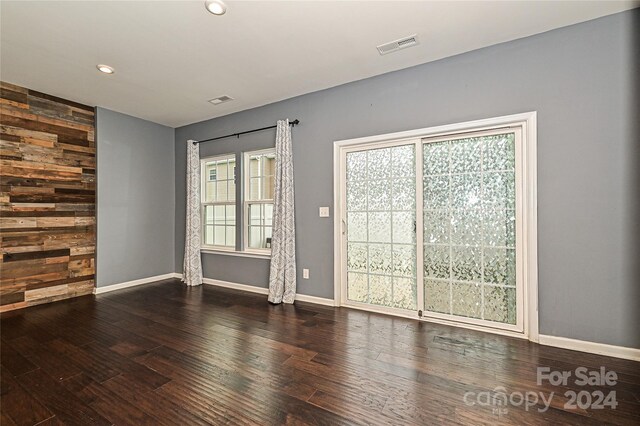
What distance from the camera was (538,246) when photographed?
8.63ft

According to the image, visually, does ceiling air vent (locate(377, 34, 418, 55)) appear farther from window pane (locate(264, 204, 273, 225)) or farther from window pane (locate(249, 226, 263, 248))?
window pane (locate(249, 226, 263, 248))

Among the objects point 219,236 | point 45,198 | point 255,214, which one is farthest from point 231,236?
point 45,198

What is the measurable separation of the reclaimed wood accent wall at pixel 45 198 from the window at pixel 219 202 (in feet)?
5.27

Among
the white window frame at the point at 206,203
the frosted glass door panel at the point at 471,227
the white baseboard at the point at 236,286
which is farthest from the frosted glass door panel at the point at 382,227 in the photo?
the white window frame at the point at 206,203

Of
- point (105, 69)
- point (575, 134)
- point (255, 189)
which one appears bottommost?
point (255, 189)

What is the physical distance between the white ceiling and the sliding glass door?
0.91m

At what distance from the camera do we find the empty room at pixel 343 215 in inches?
78.2

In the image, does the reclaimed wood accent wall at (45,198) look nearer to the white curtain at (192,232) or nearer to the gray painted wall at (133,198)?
the gray painted wall at (133,198)

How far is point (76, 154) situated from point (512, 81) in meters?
5.57

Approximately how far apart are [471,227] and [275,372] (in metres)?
2.29

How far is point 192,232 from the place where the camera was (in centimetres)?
485

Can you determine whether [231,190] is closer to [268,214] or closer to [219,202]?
[219,202]

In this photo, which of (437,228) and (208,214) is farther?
(208,214)

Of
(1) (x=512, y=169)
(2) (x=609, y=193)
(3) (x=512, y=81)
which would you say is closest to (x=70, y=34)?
(3) (x=512, y=81)
